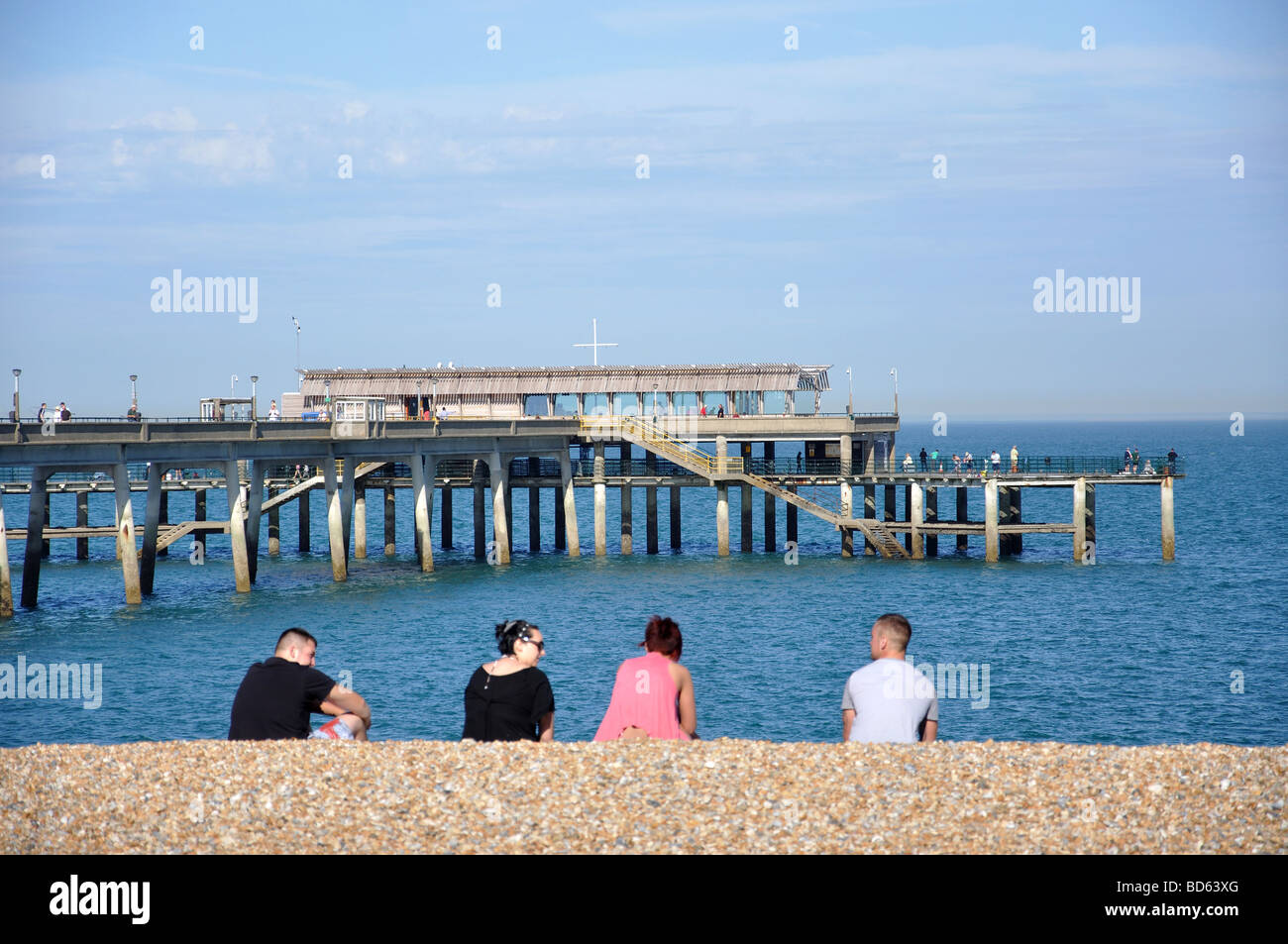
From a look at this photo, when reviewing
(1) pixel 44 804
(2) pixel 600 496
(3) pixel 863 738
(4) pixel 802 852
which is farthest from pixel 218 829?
(2) pixel 600 496

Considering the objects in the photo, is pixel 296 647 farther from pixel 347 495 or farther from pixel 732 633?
pixel 347 495

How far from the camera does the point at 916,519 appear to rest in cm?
5850

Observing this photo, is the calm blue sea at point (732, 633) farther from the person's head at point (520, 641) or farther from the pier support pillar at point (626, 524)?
the person's head at point (520, 641)

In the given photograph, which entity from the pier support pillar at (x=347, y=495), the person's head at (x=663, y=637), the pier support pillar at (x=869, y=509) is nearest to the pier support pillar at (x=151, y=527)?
the pier support pillar at (x=347, y=495)

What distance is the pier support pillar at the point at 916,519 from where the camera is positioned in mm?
58500

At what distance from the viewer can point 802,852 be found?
10.9 metres

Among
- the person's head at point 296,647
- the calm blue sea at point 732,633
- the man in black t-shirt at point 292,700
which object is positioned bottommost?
the calm blue sea at point 732,633

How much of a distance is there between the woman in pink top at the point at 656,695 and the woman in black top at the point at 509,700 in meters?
0.60

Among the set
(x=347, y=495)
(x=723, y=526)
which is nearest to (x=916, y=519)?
(x=723, y=526)

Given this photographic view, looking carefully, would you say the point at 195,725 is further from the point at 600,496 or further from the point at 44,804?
the point at 600,496

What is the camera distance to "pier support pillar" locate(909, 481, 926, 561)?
5850cm

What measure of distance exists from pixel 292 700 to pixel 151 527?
3541 centimetres

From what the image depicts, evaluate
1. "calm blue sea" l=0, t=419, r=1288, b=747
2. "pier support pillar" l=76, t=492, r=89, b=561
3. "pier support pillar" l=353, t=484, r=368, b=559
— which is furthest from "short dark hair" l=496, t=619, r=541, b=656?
"pier support pillar" l=76, t=492, r=89, b=561
